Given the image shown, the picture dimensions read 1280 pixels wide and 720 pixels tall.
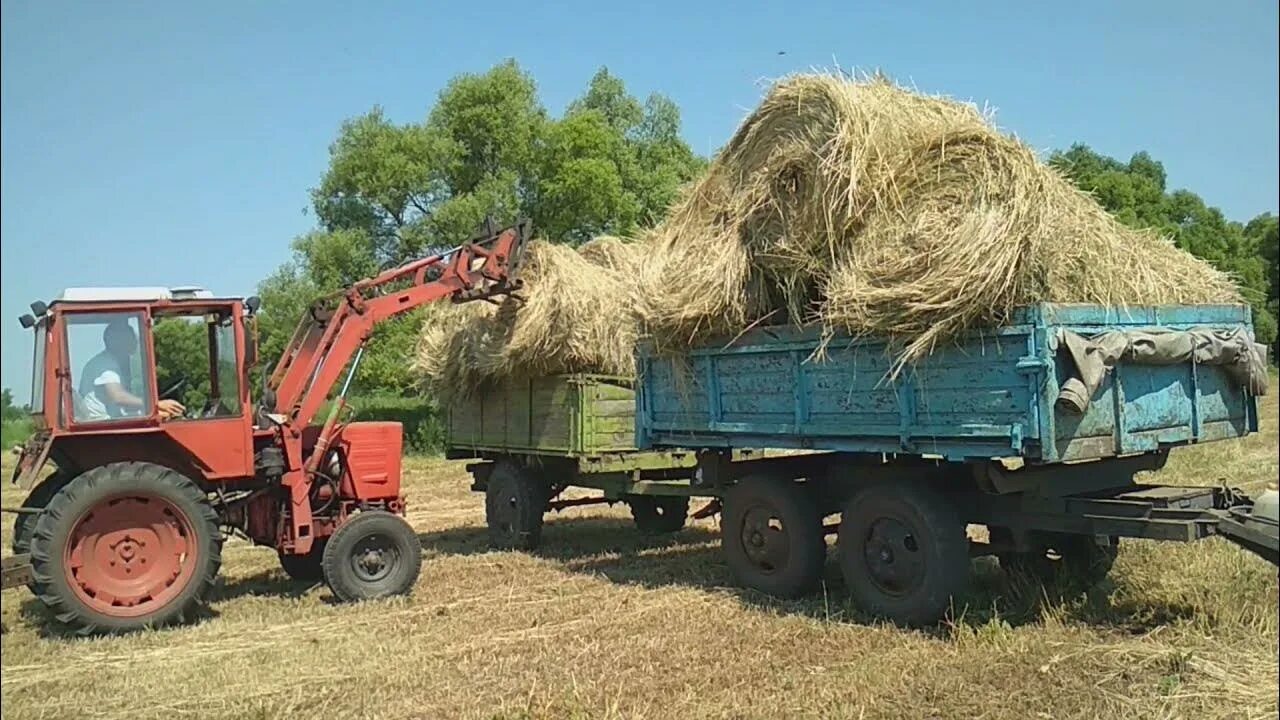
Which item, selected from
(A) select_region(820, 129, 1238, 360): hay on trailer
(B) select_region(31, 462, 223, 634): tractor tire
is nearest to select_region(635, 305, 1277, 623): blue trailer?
(A) select_region(820, 129, 1238, 360): hay on trailer

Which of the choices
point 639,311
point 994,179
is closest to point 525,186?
point 639,311

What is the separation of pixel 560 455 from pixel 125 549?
3916mm

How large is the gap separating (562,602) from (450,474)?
37.4ft

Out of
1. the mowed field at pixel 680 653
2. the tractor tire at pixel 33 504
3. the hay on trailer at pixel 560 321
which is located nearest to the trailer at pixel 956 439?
the mowed field at pixel 680 653

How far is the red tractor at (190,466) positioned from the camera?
7.18 meters

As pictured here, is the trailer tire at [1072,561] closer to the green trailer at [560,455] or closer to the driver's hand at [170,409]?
the green trailer at [560,455]

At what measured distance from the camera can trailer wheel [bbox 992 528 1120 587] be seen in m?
7.16

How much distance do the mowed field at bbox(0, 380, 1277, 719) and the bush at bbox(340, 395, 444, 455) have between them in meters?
13.8

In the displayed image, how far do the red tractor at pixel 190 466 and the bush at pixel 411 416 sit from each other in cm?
1311

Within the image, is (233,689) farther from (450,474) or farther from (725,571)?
(450,474)

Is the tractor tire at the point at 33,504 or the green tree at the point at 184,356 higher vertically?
the green tree at the point at 184,356

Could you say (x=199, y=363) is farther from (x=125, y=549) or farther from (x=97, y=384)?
(x=125, y=549)

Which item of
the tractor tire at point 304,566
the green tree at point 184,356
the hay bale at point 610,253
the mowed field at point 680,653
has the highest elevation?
the hay bale at point 610,253

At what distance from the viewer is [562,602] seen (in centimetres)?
787
